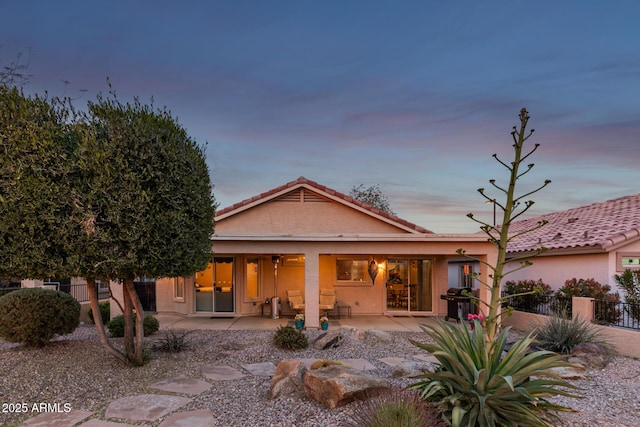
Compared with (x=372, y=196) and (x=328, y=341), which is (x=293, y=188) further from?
(x=372, y=196)

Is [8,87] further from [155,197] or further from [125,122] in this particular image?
[155,197]

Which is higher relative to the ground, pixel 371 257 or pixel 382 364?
pixel 371 257

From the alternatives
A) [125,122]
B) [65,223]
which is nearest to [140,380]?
[65,223]

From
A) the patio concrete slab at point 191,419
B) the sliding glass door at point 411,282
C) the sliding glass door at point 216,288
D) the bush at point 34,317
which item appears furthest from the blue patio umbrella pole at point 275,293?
the patio concrete slab at point 191,419

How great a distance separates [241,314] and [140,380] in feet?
26.2

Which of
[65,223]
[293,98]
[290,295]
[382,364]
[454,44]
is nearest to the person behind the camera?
[65,223]

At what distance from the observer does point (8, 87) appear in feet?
19.0

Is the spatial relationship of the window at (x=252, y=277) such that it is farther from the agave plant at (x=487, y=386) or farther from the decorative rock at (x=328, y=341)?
the agave plant at (x=487, y=386)

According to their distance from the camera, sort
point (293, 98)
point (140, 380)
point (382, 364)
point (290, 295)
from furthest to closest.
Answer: point (290, 295)
point (293, 98)
point (382, 364)
point (140, 380)

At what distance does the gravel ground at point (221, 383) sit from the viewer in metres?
4.88

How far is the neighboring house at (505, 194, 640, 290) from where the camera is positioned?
35.7 feet

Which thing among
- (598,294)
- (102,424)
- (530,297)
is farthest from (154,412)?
(530,297)

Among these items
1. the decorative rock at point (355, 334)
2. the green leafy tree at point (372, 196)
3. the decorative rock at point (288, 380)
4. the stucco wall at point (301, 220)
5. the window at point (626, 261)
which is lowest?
the decorative rock at point (355, 334)

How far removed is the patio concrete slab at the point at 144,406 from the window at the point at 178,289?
931 centimetres
